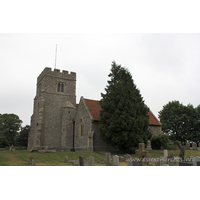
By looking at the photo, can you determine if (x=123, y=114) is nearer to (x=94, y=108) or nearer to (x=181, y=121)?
(x=94, y=108)

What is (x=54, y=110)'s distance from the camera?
98.4 feet

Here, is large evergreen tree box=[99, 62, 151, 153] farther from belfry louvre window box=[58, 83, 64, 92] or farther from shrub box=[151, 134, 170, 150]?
belfry louvre window box=[58, 83, 64, 92]

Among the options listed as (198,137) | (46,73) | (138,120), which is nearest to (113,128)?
(138,120)

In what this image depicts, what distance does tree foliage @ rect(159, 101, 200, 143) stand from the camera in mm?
38125

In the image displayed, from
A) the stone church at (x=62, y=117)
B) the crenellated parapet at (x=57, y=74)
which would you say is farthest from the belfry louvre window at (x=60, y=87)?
the crenellated parapet at (x=57, y=74)

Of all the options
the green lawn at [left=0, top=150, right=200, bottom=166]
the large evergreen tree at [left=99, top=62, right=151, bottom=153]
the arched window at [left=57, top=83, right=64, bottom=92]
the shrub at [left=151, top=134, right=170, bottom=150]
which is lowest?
the green lawn at [left=0, top=150, right=200, bottom=166]

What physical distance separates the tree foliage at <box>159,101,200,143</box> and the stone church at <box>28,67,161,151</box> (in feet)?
41.6

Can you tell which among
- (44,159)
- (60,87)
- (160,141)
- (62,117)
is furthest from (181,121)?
(44,159)

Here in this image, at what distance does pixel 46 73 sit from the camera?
30453 mm

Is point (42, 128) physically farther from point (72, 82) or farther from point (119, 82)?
point (119, 82)

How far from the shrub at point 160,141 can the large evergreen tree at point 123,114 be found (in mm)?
4852

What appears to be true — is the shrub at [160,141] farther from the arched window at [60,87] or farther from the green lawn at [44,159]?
the arched window at [60,87]

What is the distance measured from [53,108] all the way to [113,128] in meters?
13.5

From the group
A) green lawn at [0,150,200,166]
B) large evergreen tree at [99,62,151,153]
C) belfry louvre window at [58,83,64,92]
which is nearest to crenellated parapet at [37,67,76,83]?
belfry louvre window at [58,83,64,92]
